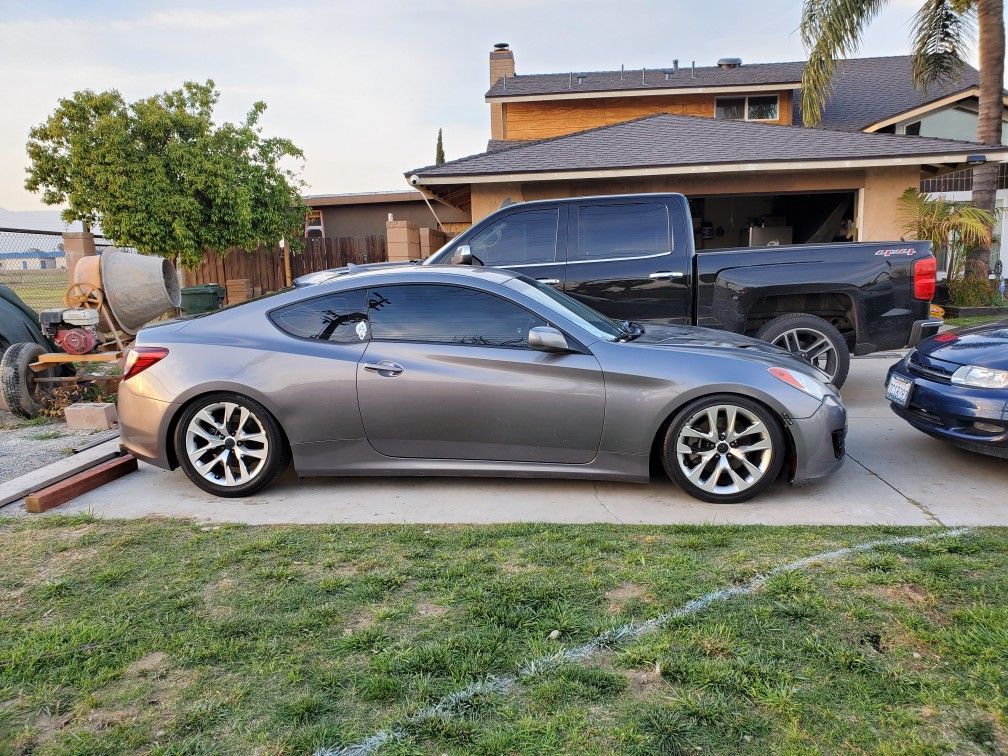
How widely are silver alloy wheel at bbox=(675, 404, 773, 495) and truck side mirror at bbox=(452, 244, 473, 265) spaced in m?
3.19

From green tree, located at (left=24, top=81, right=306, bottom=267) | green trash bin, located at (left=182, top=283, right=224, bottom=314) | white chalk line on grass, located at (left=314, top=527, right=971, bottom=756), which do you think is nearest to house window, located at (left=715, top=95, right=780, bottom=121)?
green tree, located at (left=24, top=81, right=306, bottom=267)

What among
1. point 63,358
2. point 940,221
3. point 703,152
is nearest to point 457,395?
point 63,358

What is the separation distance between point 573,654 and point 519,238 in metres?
5.04

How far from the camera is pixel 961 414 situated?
4.95 meters

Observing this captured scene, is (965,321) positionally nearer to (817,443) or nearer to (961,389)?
(961,389)

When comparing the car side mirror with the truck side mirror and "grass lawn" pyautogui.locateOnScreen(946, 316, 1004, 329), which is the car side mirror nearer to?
the truck side mirror

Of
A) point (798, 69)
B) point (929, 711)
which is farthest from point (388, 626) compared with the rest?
point (798, 69)

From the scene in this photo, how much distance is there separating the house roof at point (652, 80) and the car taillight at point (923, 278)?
1577cm

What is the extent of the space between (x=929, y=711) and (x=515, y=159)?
43.3 feet

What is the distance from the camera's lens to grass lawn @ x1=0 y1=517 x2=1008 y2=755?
2371 millimetres

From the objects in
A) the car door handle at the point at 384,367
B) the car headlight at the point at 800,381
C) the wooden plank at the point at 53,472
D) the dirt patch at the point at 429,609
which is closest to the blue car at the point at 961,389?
the car headlight at the point at 800,381

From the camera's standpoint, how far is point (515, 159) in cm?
1443

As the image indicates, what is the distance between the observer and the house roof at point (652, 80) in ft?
68.7

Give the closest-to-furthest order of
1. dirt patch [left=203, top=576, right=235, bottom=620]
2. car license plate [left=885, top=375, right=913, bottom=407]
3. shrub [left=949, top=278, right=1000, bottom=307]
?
1. dirt patch [left=203, top=576, right=235, bottom=620]
2. car license plate [left=885, top=375, right=913, bottom=407]
3. shrub [left=949, top=278, right=1000, bottom=307]
